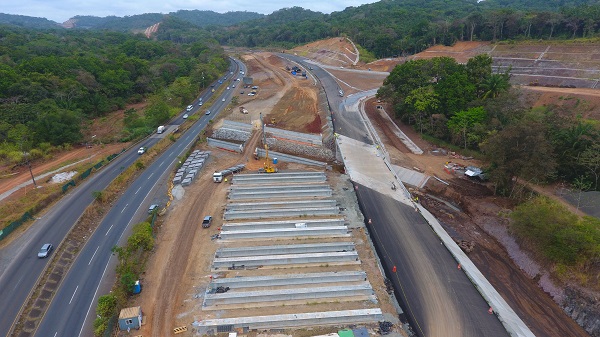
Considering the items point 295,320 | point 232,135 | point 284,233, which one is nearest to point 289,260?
point 284,233

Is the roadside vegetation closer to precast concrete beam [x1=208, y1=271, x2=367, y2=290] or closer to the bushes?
the bushes

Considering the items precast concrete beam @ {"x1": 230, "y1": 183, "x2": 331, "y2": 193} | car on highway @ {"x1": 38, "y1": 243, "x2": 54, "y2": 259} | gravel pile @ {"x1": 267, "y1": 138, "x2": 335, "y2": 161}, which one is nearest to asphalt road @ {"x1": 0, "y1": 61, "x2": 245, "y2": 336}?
car on highway @ {"x1": 38, "y1": 243, "x2": 54, "y2": 259}

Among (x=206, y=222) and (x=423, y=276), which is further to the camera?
(x=206, y=222)

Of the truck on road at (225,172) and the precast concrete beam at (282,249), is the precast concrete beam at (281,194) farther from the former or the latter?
the precast concrete beam at (282,249)

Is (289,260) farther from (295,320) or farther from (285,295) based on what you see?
(295,320)

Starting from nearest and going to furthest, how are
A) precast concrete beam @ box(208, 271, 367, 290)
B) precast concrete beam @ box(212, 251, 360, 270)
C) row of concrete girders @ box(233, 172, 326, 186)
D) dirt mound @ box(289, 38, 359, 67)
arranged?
precast concrete beam @ box(208, 271, 367, 290), precast concrete beam @ box(212, 251, 360, 270), row of concrete girders @ box(233, 172, 326, 186), dirt mound @ box(289, 38, 359, 67)

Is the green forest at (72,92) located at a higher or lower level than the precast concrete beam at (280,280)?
higher

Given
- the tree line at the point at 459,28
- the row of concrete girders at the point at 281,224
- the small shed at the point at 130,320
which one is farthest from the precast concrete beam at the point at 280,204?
the tree line at the point at 459,28
